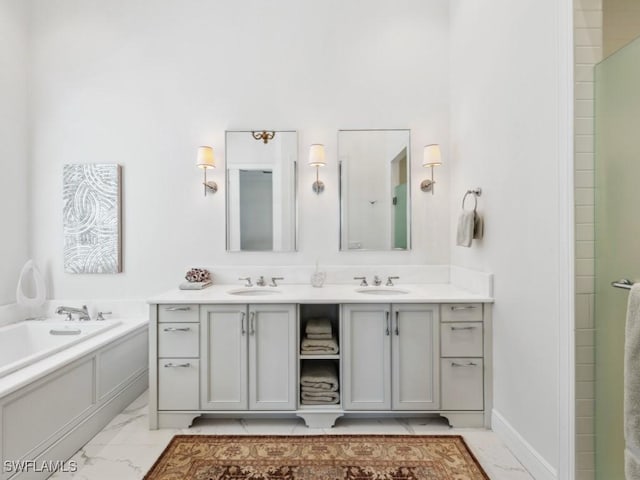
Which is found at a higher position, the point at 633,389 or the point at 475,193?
the point at 475,193

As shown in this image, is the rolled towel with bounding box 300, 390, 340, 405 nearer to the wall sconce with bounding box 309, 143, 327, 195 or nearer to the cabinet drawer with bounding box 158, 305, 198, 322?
the cabinet drawer with bounding box 158, 305, 198, 322

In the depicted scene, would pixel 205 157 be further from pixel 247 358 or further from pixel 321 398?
pixel 321 398

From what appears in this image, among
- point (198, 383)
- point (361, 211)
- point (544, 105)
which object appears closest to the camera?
point (544, 105)

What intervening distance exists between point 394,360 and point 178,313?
53.2 inches

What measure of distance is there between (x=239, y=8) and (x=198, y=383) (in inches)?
109

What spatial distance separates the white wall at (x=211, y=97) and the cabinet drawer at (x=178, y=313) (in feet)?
2.29

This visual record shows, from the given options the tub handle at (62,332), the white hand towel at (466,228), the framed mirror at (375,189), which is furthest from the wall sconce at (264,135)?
the tub handle at (62,332)

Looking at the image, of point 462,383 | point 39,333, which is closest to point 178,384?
point 39,333

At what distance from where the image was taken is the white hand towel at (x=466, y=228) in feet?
7.51

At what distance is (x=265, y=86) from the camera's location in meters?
2.82

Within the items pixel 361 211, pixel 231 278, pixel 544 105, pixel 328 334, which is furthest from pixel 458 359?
pixel 231 278

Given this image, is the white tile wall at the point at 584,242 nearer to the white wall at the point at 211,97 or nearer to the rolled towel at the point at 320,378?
the rolled towel at the point at 320,378

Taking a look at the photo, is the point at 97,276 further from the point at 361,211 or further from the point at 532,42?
the point at 532,42

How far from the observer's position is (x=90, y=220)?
111 inches
